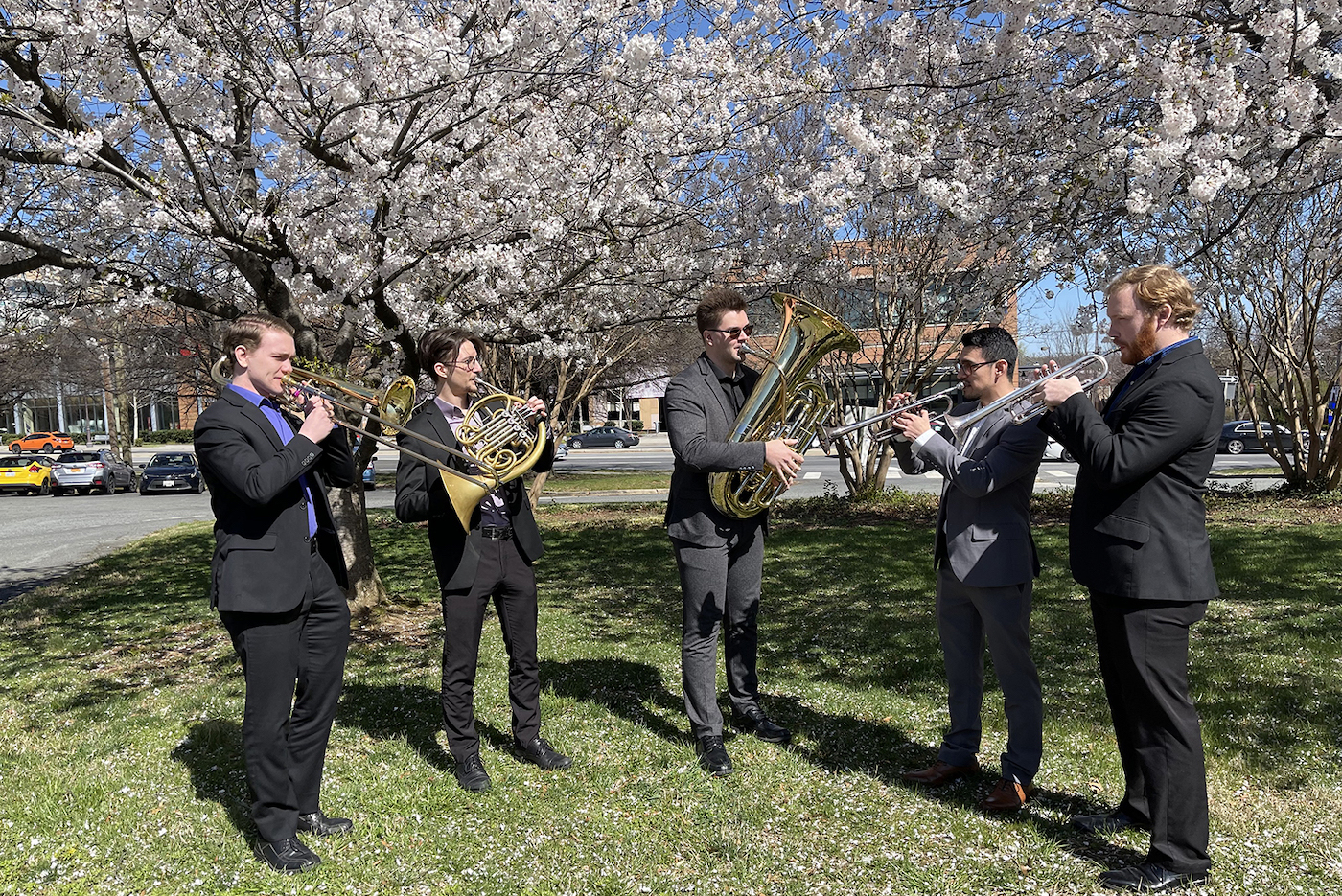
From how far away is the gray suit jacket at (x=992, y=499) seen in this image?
3576mm

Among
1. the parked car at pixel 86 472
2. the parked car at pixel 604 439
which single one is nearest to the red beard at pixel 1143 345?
the parked car at pixel 86 472

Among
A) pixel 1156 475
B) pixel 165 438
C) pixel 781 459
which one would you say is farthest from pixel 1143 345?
pixel 165 438

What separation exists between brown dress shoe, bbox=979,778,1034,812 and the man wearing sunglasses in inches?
44.7

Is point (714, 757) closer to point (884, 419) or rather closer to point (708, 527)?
point (708, 527)

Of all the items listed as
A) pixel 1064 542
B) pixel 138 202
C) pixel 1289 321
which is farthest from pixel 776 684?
pixel 1289 321

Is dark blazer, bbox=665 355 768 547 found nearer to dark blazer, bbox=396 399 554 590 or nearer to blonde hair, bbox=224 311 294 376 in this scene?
dark blazer, bbox=396 399 554 590

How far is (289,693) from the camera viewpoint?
335cm

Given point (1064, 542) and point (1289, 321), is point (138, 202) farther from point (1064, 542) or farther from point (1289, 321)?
point (1289, 321)

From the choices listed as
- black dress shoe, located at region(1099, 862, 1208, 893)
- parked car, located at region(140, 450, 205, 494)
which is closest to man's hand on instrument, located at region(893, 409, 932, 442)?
black dress shoe, located at region(1099, 862, 1208, 893)

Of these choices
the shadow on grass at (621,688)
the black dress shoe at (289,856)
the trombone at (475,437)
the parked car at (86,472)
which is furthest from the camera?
the parked car at (86,472)

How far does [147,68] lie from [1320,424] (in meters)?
17.2

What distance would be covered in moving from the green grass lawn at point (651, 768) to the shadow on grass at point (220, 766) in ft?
0.07

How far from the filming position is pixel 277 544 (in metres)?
3.31

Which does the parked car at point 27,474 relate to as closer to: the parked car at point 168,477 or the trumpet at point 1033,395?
the parked car at point 168,477
